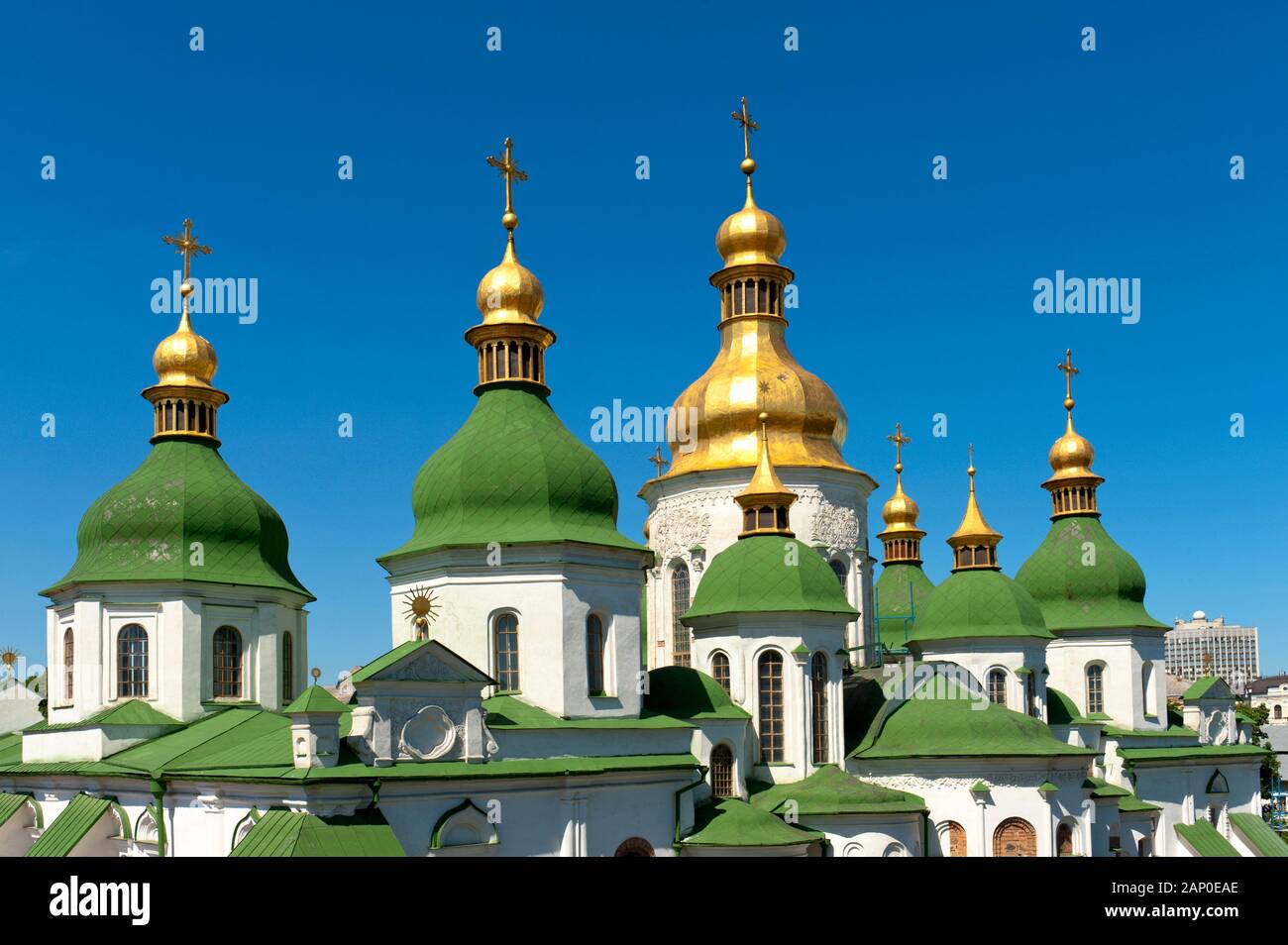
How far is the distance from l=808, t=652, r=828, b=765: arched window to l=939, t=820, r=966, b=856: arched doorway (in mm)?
→ 3035

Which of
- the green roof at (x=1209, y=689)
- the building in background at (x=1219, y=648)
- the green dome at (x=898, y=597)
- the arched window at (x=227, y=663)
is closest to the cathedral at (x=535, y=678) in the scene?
the arched window at (x=227, y=663)

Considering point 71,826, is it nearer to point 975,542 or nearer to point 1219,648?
point 975,542

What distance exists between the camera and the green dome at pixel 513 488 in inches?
1069

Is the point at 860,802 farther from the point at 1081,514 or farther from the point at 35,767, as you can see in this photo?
the point at 1081,514

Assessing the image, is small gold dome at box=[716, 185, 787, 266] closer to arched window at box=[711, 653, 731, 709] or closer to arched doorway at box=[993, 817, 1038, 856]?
arched window at box=[711, 653, 731, 709]

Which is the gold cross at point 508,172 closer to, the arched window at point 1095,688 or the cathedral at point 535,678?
the cathedral at point 535,678

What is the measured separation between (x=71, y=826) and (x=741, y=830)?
1295cm

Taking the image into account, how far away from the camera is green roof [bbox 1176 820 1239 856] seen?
131 feet

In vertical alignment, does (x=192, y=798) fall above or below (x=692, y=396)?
below

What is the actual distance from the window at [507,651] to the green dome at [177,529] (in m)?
6.26

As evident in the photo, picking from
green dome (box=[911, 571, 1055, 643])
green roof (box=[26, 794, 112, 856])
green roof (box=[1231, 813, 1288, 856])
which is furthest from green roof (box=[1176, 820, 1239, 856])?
green roof (box=[26, 794, 112, 856])
